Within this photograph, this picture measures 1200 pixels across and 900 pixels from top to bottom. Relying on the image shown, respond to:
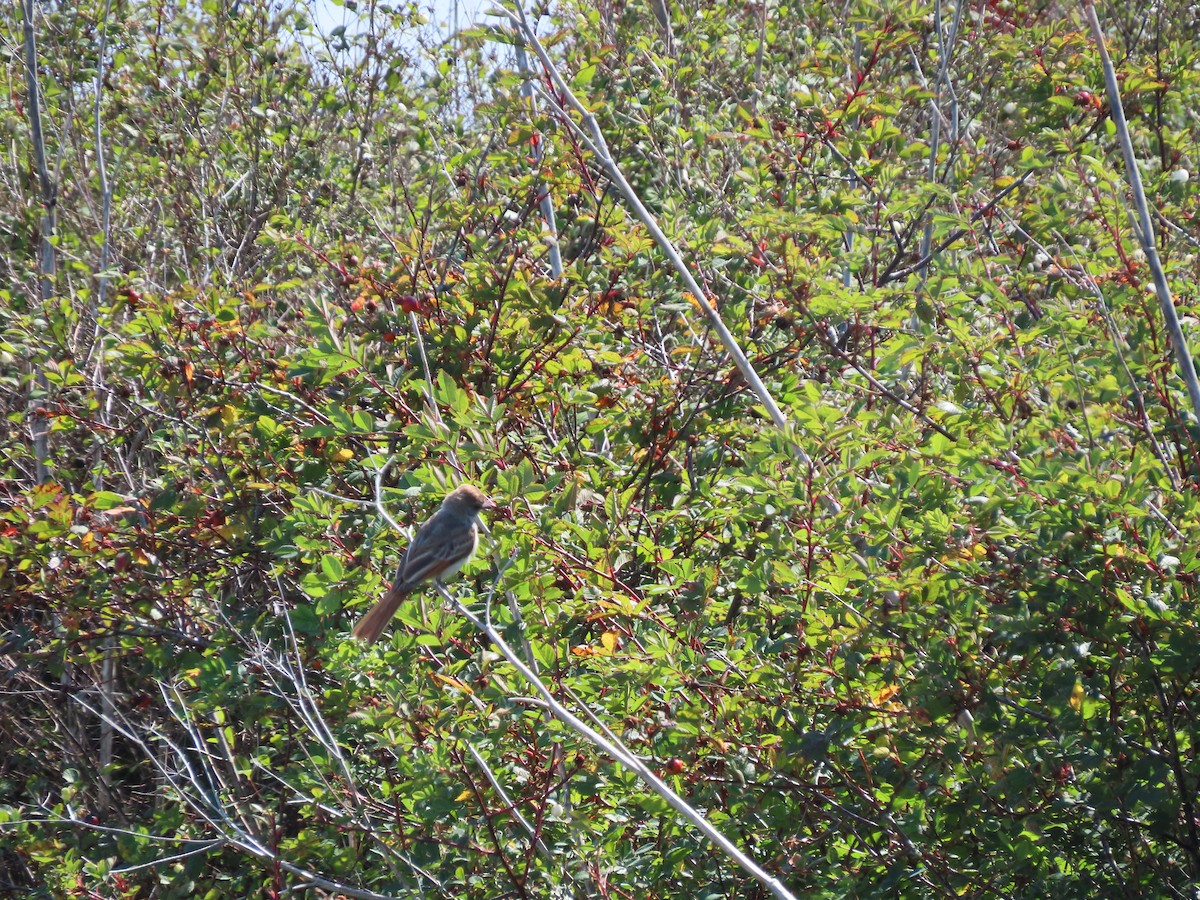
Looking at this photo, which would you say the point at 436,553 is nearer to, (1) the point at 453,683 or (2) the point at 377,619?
(2) the point at 377,619

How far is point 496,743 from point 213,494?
247cm

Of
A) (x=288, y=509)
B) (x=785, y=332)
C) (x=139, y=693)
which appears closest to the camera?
(x=288, y=509)

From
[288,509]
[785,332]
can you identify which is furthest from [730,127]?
[288,509]

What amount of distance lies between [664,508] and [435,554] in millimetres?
1561

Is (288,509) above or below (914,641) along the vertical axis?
below

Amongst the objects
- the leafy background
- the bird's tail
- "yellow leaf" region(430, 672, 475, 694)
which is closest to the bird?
the bird's tail

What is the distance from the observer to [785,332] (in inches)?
234

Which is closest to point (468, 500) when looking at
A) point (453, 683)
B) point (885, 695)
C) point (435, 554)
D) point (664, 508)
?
point (435, 554)

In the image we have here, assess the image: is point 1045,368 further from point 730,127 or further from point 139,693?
point 139,693

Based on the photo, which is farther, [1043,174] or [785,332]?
A: [1043,174]

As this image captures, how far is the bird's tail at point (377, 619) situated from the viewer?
169 inches

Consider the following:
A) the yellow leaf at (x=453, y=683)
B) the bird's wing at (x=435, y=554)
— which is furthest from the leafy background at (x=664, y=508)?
the bird's wing at (x=435, y=554)

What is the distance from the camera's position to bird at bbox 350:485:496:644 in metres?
4.08

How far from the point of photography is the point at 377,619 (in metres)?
4.37
